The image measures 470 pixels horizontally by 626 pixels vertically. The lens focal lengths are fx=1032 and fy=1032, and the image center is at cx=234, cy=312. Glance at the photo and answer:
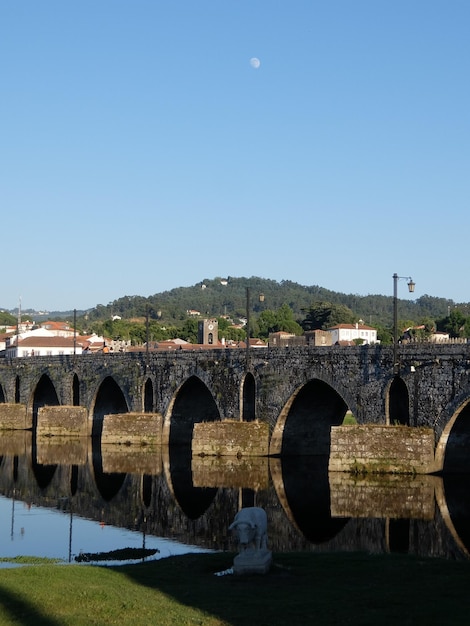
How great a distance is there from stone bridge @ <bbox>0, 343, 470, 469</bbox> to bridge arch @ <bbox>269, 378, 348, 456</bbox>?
0.06 metres

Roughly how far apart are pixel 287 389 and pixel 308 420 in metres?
3.53

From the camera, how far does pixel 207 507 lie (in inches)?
1825

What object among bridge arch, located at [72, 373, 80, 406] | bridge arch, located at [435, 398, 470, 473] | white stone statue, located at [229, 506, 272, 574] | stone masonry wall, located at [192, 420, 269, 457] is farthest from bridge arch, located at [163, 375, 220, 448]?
white stone statue, located at [229, 506, 272, 574]

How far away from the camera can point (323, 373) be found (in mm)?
57938

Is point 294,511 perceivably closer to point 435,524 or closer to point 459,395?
point 435,524

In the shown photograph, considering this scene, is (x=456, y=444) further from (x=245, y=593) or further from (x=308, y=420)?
(x=245, y=593)

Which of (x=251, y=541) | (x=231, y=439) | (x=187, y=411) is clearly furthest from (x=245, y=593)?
(x=187, y=411)

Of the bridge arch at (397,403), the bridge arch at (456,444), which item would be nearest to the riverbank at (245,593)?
the bridge arch at (456,444)

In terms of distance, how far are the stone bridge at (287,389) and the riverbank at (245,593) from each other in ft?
76.1

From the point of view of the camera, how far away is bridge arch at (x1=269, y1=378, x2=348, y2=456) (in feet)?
202

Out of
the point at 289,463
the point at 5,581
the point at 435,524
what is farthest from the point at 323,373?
the point at 5,581

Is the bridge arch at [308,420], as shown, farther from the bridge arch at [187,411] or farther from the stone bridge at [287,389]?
the bridge arch at [187,411]

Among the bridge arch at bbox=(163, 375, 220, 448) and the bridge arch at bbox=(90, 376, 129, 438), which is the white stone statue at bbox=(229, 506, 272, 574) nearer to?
the bridge arch at bbox=(163, 375, 220, 448)

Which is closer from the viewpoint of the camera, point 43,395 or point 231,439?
point 231,439
